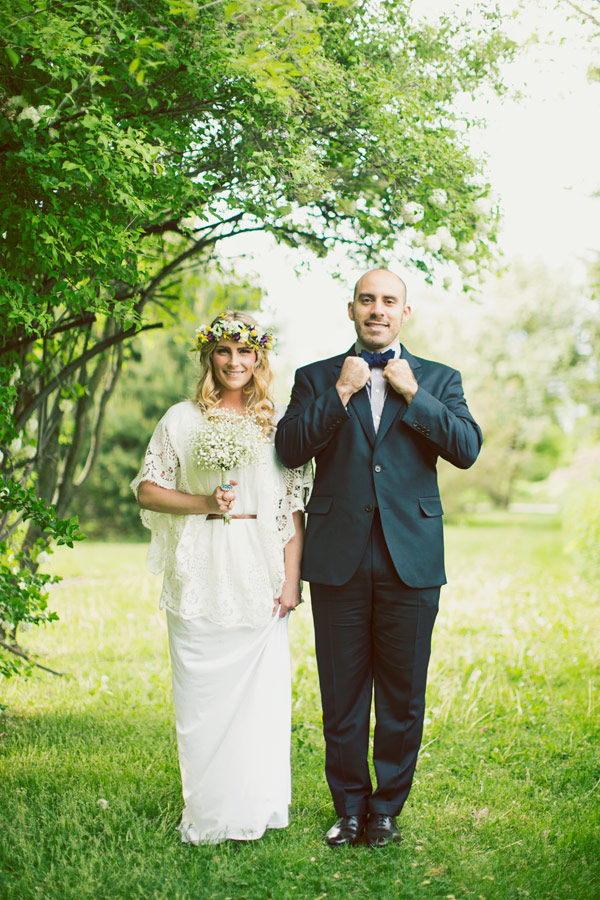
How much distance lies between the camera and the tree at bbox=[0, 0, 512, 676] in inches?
124

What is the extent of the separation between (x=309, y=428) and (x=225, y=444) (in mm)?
369

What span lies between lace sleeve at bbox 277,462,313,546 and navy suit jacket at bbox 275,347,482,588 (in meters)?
0.08

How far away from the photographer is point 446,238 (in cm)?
388

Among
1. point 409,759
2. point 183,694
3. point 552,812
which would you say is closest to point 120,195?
point 183,694

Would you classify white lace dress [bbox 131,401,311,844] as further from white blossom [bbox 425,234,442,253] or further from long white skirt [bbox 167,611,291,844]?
white blossom [bbox 425,234,442,253]

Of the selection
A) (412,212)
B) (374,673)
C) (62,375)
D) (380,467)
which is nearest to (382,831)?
(374,673)

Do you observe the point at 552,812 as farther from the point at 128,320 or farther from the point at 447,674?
the point at 128,320

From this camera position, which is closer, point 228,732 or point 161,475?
point 228,732

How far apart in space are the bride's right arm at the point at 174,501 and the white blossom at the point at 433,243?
153 cm

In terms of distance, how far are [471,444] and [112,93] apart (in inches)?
86.8

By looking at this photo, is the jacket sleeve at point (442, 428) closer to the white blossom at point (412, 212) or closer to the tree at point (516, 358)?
the white blossom at point (412, 212)

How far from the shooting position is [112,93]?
11.6ft

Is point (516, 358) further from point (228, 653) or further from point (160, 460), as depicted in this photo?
point (228, 653)

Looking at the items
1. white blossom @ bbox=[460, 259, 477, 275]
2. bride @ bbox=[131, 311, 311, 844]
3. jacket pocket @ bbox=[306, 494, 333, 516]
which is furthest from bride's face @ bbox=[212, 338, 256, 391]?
white blossom @ bbox=[460, 259, 477, 275]
